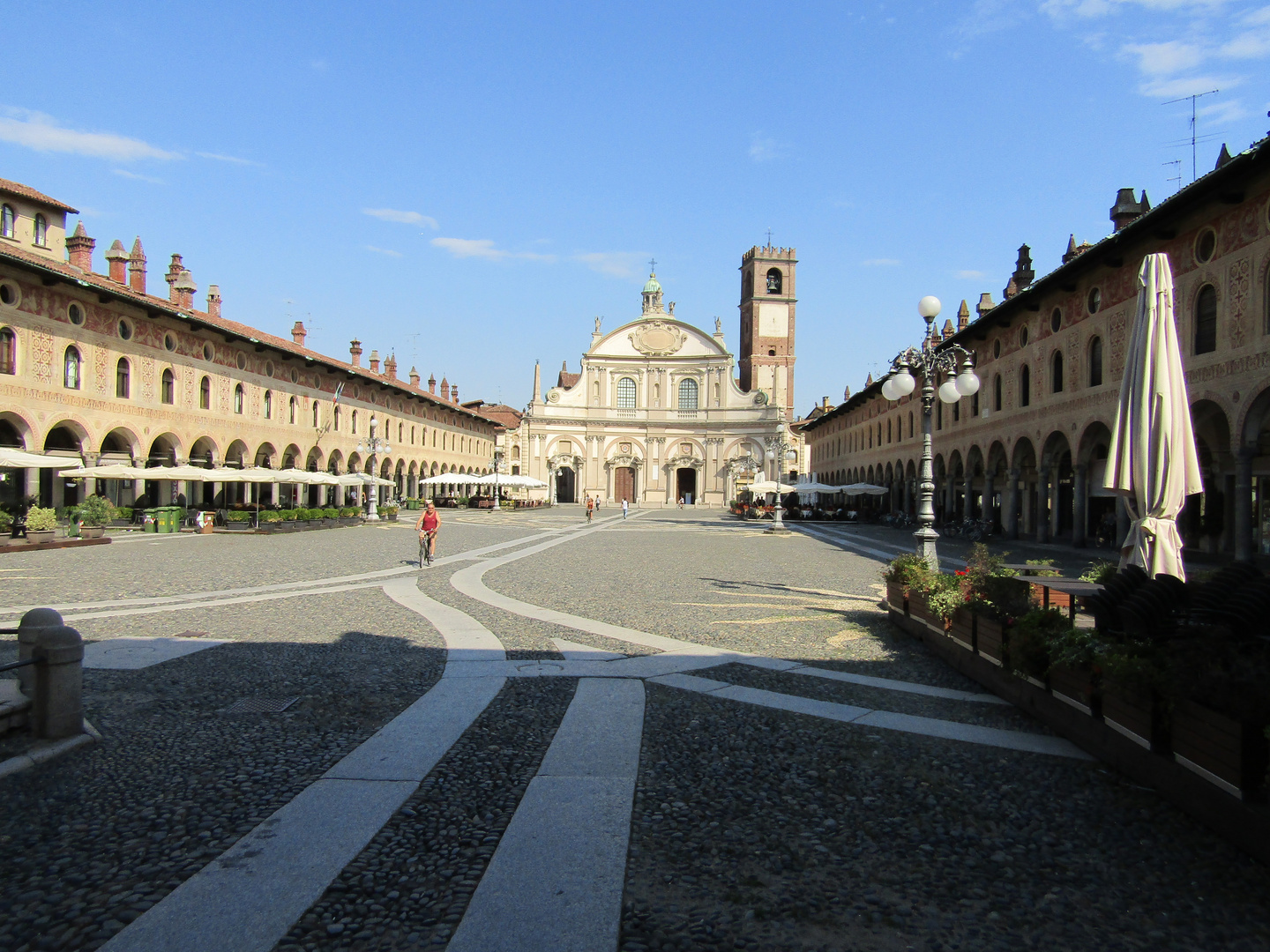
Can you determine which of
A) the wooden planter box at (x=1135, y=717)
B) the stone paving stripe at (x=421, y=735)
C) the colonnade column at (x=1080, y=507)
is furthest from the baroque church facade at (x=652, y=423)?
the wooden planter box at (x=1135, y=717)

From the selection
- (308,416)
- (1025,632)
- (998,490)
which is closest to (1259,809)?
(1025,632)

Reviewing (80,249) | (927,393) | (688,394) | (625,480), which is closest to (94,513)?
(80,249)

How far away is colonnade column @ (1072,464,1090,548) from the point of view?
78.9 ft

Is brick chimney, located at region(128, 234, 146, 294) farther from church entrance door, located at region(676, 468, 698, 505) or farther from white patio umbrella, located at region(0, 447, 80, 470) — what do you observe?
church entrance door, located at region(676, 468, 698, 505)

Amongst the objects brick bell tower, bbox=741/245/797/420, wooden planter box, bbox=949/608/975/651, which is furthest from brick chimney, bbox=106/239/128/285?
brick bell tower, bbox=741/245/797/420

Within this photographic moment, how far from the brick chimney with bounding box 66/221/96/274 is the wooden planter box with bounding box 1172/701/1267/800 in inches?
1526

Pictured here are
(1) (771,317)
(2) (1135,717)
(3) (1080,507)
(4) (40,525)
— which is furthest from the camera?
(1) (771,317)

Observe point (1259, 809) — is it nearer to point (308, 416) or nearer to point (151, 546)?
point (151, 546)

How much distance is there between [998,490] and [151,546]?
32102mm

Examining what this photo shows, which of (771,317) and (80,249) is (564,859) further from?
(771,317)

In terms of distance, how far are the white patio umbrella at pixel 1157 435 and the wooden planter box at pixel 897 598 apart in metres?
2.67

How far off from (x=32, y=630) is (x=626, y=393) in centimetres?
8036

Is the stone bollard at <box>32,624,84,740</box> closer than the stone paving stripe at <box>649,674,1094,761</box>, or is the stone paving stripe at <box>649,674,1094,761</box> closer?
the stone bollard at <box>32,624,84,740</box>

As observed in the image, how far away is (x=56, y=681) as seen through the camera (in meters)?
5.27
